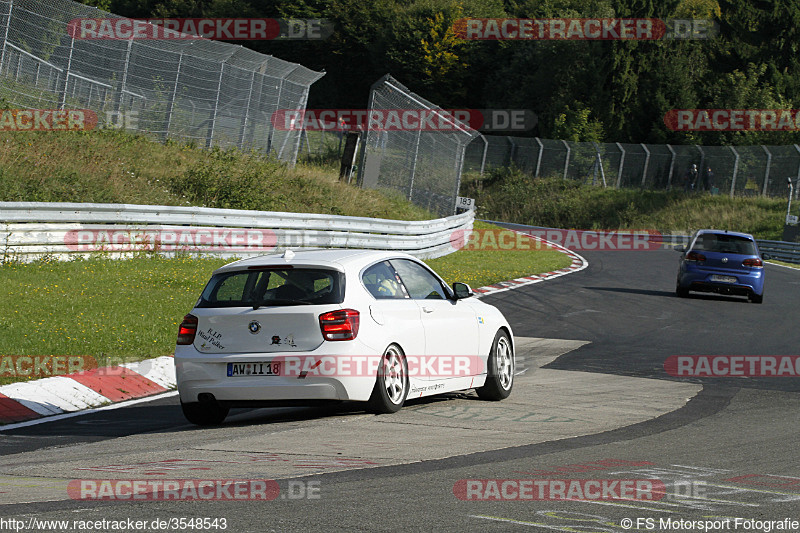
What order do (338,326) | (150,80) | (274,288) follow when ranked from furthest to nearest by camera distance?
(150,80), (274,288), (338,326)

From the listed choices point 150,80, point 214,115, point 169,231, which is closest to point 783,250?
point 214,115

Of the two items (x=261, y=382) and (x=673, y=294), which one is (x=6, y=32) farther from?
(x=261, y=382)

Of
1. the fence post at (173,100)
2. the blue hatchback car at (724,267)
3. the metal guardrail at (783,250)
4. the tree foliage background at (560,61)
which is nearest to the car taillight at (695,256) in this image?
the blue hatchback car at (724,267)

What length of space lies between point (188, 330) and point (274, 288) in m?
0.78

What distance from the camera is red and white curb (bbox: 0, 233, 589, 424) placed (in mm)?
9266

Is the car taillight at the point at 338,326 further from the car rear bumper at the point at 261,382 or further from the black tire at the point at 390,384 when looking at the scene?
the black tire at the point at 390,384

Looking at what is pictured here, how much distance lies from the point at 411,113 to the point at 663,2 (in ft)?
129

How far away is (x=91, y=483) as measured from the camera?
19.5 ft

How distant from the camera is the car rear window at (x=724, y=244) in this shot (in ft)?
72.6

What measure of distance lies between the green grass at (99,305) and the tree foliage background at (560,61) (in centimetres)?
4910

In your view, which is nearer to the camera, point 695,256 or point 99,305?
point 99,305

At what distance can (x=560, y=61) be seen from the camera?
235 ft

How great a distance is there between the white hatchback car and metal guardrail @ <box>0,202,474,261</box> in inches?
336

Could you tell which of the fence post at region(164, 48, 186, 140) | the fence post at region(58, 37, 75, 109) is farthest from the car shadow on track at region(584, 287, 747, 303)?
the fence post at region(58, 37, 75, 109)
